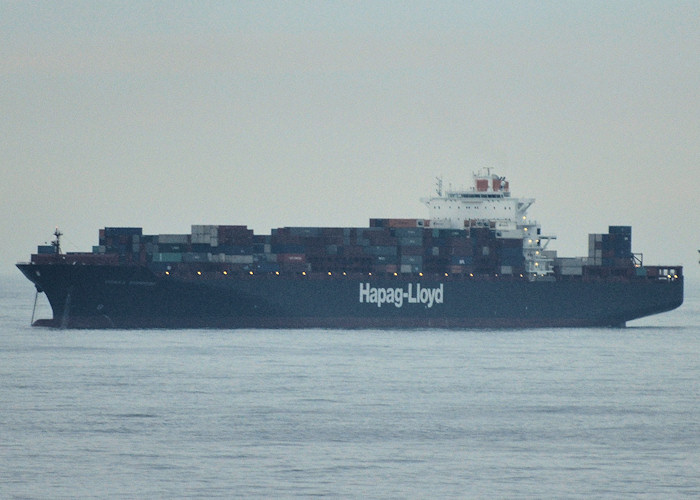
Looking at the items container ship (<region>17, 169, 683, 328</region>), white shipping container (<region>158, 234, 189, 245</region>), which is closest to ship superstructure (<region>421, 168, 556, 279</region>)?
container ship (<region>17, 169, 683, 328</region>)

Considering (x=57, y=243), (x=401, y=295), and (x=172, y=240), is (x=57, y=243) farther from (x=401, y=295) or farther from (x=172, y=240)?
(x=401, y=295)

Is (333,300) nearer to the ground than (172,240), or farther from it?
nearer to the ground

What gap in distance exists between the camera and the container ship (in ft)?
250

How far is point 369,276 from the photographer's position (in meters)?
80.6

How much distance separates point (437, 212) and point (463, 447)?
56815 mm

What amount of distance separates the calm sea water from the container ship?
8.65 meters

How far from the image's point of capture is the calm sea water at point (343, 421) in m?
30.7

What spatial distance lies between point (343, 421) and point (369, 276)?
4113 cm

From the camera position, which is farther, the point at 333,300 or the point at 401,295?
the point at 401,295

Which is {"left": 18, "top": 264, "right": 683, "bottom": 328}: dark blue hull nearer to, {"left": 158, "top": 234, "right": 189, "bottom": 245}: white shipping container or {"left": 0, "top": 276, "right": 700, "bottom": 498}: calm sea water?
{"left": 158, "top": 234, "right": 189, "bottom": 245}: white shipping container

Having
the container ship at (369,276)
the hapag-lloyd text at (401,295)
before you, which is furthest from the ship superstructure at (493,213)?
the hapag-lloyd text at (401,295)

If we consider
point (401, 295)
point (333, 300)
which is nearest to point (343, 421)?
point (333, 300)

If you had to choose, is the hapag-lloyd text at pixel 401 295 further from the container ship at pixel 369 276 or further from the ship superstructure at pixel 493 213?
the ship superstructure at pixel 493 213

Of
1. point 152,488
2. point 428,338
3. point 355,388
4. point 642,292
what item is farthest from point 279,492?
point 642,292
